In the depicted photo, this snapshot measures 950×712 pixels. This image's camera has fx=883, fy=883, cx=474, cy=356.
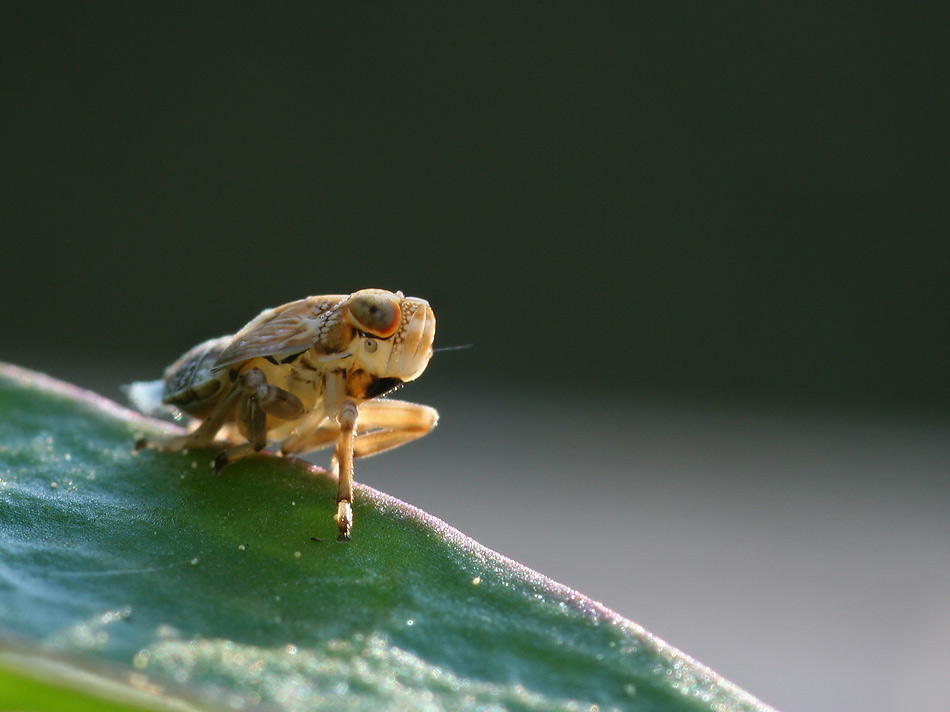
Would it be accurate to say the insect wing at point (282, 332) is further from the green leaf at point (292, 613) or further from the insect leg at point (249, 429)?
the green leaf at point (292, 613)

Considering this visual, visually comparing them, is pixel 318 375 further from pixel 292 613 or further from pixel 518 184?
pixel 518 184

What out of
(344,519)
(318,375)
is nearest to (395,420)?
(318,375)

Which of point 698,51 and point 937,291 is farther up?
point 698,51

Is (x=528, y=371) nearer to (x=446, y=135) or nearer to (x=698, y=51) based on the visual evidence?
(x=446, y=135)

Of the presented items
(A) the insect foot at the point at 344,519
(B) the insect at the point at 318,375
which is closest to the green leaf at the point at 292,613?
(A) the insect foot at the point at 344,519

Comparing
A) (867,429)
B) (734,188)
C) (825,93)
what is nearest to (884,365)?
(867,429)

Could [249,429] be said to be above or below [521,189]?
below

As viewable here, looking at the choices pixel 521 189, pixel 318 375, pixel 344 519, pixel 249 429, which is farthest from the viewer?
pixel 521 189
